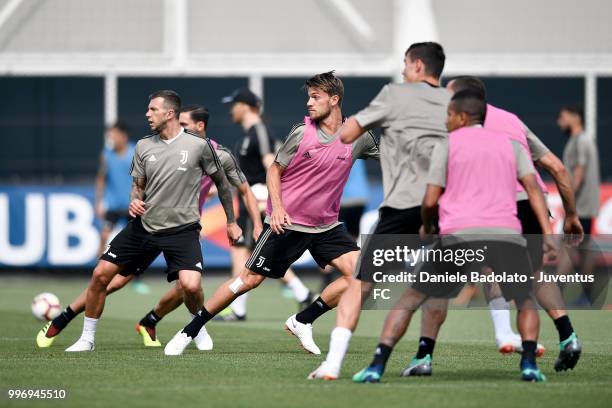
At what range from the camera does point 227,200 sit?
11.3 meters

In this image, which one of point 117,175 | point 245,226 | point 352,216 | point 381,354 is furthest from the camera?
point 117,175

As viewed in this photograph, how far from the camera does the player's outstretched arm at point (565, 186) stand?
9.14 metres

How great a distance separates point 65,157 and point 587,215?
1090 centimetres

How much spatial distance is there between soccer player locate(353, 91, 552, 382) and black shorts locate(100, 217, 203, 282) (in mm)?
3048

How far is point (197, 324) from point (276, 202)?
1297 mm

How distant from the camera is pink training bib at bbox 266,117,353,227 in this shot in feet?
34.6

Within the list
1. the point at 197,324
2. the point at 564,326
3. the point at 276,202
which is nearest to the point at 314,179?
the point at 276,202

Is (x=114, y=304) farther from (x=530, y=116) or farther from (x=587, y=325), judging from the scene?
(x=530, y=116)

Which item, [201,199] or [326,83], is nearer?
[326,83]

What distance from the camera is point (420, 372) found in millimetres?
9273

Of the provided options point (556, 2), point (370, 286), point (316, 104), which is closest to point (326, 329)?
point (316, 104)

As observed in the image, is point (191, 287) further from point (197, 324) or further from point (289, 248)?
point (289, 248)

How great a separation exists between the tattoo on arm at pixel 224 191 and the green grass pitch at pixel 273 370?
1161 mm

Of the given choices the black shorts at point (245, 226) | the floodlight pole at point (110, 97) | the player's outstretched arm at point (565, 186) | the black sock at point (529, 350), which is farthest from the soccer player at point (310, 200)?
the floodlight pole at point (110, 97)
